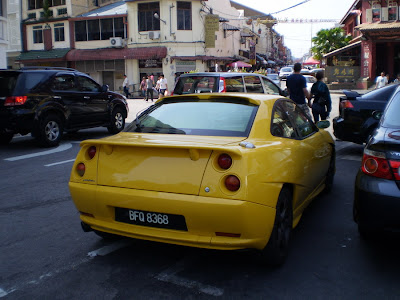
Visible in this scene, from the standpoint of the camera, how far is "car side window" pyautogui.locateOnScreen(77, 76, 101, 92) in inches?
439

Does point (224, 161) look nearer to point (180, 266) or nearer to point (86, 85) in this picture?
point (180, 266)

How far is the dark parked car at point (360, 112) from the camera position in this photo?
8367 mm

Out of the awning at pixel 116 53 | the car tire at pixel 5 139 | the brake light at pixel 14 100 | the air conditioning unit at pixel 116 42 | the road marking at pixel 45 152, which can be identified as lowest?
the road marking at pixel 45 152

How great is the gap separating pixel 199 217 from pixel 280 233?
80 cm

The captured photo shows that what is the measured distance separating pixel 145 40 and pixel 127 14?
275 cm

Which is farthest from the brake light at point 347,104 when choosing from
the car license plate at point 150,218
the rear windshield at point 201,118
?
the car license plate at point 150,218

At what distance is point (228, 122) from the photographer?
397 cm

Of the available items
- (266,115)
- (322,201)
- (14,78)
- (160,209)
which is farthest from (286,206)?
(14,78)

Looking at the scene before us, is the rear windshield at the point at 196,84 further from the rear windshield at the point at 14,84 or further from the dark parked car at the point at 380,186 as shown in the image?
the dark parked car at the point at 380,186

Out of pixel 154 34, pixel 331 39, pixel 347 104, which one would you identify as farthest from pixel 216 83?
pixel 331 39

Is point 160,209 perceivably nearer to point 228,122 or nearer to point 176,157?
point 176,157

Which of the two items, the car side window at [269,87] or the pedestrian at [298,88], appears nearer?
the pedestrian at [298,88]

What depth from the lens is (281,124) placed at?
14.0 feet

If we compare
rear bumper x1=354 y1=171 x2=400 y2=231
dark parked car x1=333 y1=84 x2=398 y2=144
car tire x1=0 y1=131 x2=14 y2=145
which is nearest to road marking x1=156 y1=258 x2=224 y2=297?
rear bumper x1=354 y1=171 x2=400 y2=231
